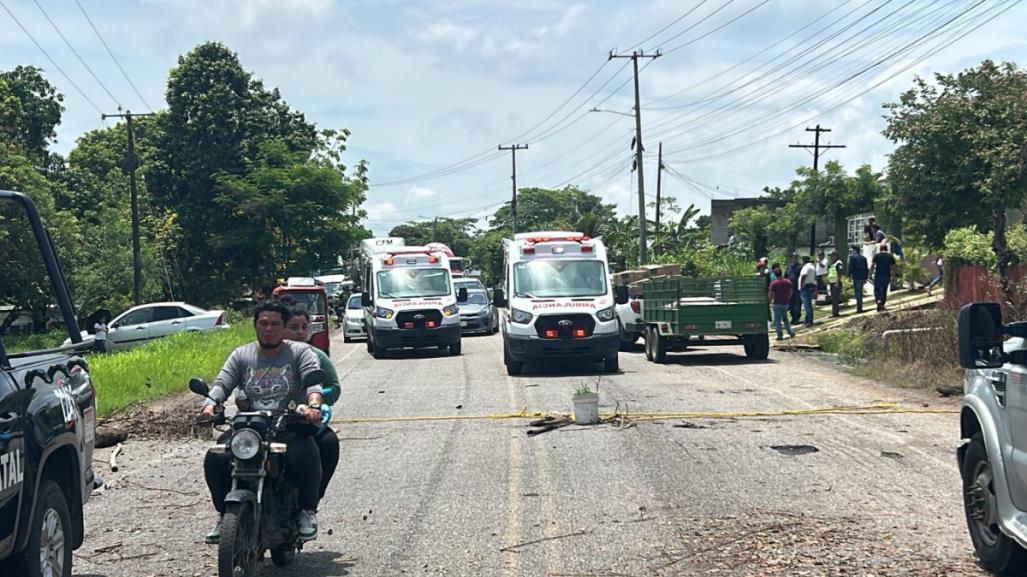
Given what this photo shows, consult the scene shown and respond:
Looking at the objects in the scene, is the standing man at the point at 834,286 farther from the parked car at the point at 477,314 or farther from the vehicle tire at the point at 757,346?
the parked car at the point at 477,314

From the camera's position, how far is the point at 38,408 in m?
5.59

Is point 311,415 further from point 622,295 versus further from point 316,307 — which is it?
point 316,307

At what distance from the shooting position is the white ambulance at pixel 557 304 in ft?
69.6

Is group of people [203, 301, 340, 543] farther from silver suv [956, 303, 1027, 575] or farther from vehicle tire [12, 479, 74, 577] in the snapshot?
silver suv [956, 303, 1027, 575]

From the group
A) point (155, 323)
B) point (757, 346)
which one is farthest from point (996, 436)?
point (155, 323)

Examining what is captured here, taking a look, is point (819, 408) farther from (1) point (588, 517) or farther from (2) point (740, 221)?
(2) point (740, 221)

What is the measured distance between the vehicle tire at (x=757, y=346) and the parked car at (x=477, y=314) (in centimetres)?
1537

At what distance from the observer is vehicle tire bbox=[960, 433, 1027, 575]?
6.48m

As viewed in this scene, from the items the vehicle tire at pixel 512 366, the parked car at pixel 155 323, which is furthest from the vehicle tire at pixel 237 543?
the parked car at pixel 155 323

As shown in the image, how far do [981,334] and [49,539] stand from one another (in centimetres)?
504

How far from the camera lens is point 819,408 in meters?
14.8

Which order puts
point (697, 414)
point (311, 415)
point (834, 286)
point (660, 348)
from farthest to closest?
point (834, 286) → point (660, 348) → point (697, 414) → point (311, 415)

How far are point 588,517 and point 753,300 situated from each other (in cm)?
1473

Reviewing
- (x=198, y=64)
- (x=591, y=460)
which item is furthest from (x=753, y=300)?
(x=198, y=64)
